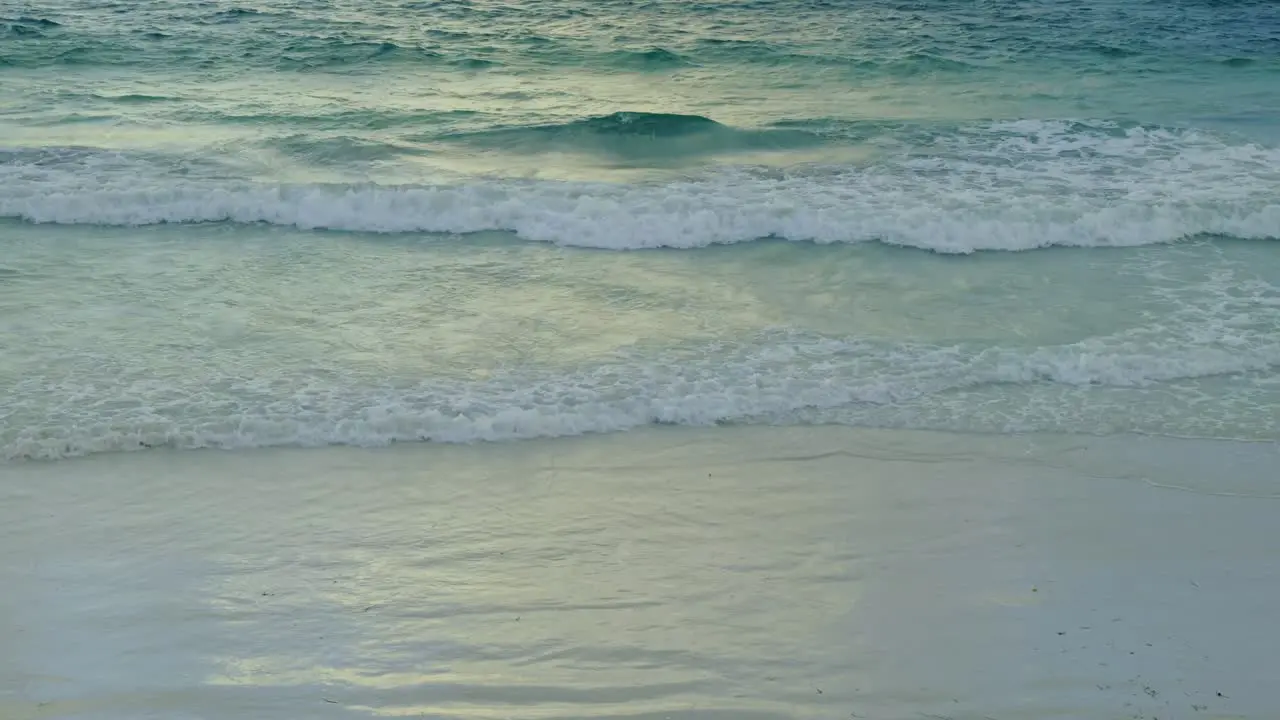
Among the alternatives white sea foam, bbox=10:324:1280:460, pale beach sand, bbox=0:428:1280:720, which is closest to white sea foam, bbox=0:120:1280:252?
white sea foam, bbox=10:324:1280:460

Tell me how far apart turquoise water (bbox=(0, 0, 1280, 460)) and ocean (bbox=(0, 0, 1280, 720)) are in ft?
0.14

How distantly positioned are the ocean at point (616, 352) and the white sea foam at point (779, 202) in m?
0.05

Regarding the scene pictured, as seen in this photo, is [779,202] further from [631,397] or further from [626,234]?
[631,397]

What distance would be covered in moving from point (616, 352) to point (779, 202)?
3488mm

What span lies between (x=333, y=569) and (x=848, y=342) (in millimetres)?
3743

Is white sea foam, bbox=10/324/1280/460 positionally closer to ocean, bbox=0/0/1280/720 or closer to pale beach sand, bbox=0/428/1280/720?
ocean, bbox=0/0/1280/720

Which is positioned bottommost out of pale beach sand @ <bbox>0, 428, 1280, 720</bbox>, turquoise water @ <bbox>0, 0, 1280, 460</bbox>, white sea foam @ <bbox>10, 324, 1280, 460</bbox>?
pale beach sand @ <bbox>0, 428, 1280, 720</bbox>

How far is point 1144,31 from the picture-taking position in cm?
1786

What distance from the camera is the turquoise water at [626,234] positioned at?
6750 millimetres

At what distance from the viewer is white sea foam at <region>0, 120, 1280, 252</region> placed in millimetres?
9695

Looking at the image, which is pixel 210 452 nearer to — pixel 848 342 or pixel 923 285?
pixel 848 342

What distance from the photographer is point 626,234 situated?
966cm

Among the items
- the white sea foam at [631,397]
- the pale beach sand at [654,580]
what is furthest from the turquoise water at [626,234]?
the pale beach sand at [654,580]

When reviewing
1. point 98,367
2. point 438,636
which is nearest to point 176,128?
point 98,367
